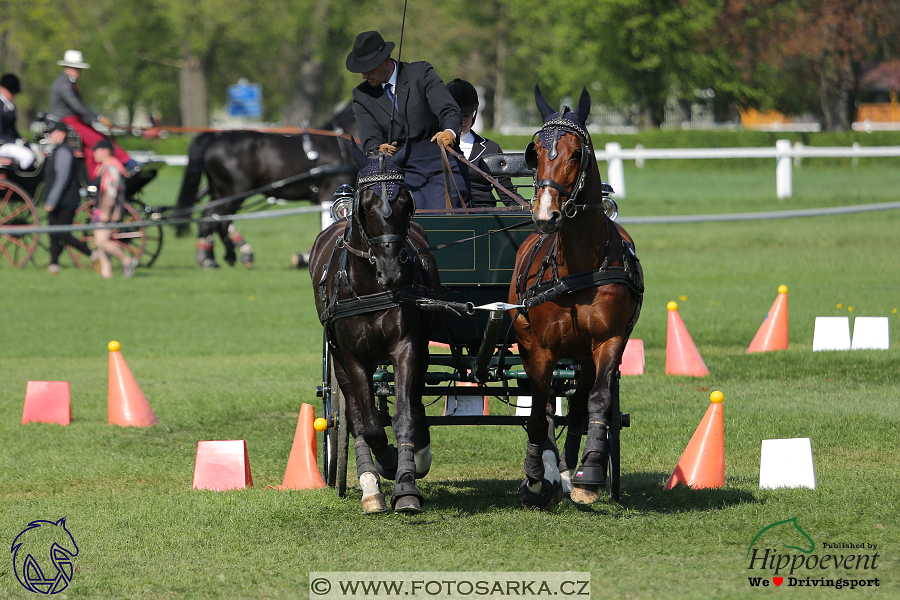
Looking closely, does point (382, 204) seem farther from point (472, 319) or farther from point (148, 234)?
point (148, 234)

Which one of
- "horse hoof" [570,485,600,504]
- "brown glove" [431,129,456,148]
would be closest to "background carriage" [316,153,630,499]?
"brown glove" [431,129,456,148]

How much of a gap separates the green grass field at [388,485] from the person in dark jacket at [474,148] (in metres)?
1.78

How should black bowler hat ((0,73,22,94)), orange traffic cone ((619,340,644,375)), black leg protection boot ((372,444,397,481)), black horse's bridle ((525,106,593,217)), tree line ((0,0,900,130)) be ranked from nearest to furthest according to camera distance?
black horse's bridle ((525,106,593,217)), black leg protection boot ((372,444,397,481)), orange traffic cone ((619,340,644,375)), black bowler hat ((0,73,22,94)), tree line ((0,0,900,130))

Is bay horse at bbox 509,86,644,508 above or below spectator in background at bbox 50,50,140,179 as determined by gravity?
below

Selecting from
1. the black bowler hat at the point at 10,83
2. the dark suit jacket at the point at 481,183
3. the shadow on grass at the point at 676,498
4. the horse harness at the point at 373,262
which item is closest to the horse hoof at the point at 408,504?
the horse harness at the point at 373,262

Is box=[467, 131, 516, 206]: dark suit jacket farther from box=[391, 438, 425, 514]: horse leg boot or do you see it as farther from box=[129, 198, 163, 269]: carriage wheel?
box=[129, 198, 163, 269]: carriage wheel

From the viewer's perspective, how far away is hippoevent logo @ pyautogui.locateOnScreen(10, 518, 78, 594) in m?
5.41

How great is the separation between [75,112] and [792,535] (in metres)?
16.2

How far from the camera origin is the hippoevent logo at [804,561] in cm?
516

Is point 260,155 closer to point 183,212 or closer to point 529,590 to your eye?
point 183,212

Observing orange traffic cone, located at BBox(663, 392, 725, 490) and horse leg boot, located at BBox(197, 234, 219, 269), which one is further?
horse leg boot, located at BBox(197, 234, 219, 269)

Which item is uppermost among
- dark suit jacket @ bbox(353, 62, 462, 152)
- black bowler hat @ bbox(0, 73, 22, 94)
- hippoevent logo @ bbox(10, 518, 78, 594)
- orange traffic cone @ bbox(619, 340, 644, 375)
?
black bowler hat @ bbox(0, 73, 22, 94)

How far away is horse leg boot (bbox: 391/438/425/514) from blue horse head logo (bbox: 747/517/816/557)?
1.66m

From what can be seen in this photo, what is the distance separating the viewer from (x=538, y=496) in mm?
6484
